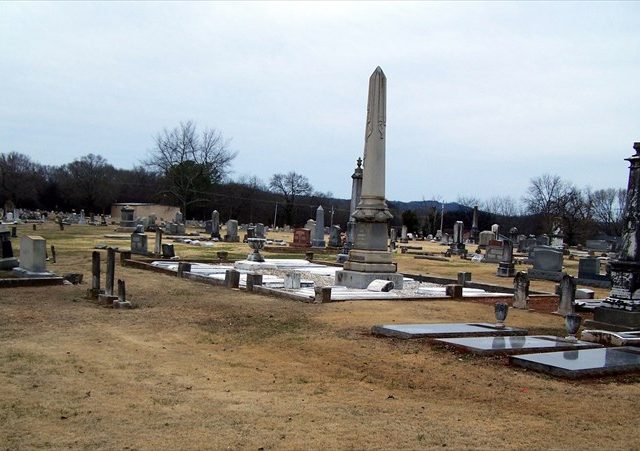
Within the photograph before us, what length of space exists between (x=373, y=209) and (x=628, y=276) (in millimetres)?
6894

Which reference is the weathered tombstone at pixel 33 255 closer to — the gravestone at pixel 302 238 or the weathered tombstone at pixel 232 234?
the gravestone at pixel 302 238

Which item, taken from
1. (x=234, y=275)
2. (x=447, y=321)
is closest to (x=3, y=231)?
(x=234, y=275)

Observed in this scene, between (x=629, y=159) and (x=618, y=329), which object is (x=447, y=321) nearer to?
(x=618, y=329)

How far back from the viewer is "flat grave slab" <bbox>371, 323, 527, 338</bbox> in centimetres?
948

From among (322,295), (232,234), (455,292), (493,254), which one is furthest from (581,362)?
(232,234)

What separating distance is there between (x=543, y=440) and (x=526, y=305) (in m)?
10.1

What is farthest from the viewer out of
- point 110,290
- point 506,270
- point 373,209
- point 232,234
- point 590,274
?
point 232,234

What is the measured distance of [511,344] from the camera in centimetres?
876

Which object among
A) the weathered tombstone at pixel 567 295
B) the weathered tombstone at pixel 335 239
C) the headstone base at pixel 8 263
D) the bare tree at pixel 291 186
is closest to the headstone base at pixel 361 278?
the weathered tombstone at pixel 567 295

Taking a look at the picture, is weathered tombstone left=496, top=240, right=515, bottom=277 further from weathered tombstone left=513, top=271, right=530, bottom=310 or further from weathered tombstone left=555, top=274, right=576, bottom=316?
weathered tombstone left=555, top=274, right=576, bottom=316

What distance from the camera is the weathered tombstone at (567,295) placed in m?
13.3

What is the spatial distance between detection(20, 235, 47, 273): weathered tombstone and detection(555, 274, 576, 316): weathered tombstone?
1208cm

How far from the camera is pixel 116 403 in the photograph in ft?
18.4

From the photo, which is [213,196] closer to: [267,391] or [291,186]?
[291,186]
